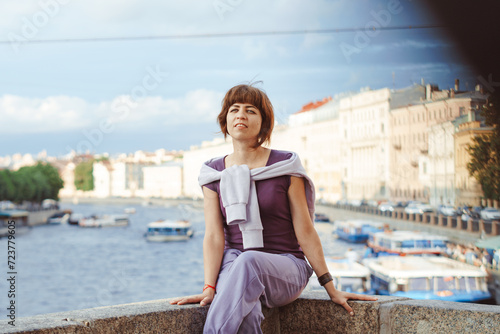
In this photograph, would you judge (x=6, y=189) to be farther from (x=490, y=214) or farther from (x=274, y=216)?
(x=274, y=216)

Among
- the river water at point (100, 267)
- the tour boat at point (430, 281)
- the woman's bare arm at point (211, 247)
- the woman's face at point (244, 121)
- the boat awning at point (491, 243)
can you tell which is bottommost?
the river water at point (100, 267)

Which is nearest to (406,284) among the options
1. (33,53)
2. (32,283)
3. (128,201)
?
(32,283)

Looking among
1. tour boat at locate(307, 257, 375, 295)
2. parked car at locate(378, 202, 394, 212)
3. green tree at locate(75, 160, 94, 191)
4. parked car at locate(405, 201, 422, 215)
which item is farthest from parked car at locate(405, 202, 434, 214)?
green tree at locate(75, 160, 94, 191)

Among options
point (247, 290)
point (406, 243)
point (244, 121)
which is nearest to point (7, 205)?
point (406, 243)

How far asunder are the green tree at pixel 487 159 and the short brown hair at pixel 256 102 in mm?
8433

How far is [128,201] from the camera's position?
5141 cm

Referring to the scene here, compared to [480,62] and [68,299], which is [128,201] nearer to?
[68,299]

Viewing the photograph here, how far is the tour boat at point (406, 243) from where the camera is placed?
22203mm

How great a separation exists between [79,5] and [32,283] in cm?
3132

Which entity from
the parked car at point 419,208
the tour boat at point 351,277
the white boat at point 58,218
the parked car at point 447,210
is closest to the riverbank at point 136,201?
the white boat at point 58,218

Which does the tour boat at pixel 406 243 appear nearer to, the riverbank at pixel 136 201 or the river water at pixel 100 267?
the river water at pixel 100 267

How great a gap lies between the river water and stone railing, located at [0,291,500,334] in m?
18.5

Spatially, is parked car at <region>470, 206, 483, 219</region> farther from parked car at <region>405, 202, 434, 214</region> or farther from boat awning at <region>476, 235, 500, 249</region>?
parked car at <region>405, 202, 434, 214</region>

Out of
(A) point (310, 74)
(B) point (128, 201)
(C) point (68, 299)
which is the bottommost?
(C) point (68, 299)
